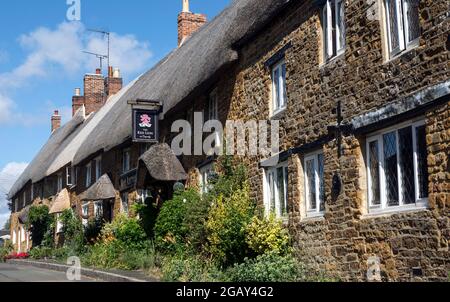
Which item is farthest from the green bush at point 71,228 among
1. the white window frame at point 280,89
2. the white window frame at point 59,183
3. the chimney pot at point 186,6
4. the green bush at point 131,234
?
the white window frame at point 280,89

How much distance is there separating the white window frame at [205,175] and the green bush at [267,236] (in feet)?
11.4

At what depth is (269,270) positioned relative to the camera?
1059cm

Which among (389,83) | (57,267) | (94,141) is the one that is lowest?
(57,267)

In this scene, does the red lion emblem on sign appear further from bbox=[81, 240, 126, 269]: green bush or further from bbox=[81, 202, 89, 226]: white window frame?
bbox=[81, 202, 89, 226]: white window frame

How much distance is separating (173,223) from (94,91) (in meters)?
22.0

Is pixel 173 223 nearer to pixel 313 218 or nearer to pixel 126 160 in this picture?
pixel 313 218

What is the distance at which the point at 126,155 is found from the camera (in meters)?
22.9

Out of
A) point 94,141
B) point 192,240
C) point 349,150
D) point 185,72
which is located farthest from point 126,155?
point 349,150

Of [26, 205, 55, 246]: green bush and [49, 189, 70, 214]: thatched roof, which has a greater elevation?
[49, 189, 70, 214]: thatched roof

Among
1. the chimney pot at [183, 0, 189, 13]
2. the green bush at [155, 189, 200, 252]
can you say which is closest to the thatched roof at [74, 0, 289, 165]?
the green bush at [155, 189, 200, 252]

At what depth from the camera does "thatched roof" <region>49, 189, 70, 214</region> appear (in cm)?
2952

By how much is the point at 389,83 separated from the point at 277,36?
438 centimetres

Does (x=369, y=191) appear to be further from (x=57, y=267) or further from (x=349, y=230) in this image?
(x=57, y=267)
